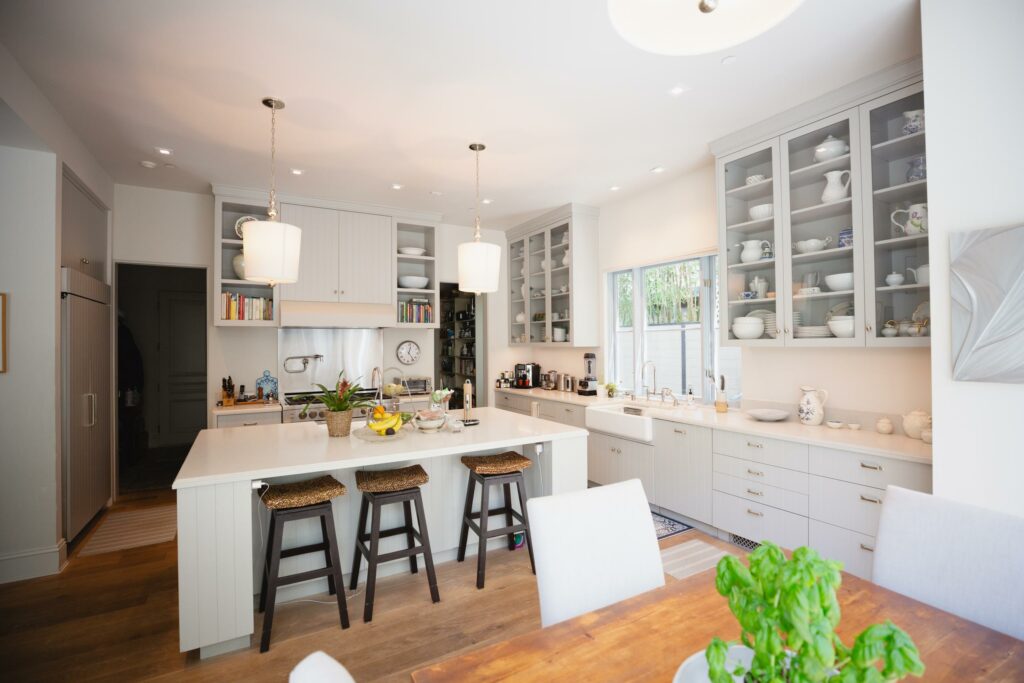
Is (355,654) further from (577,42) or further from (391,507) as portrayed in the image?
(577,42)

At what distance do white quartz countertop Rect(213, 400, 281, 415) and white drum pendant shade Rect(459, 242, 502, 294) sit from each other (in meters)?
2.43

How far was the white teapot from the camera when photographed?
98.8 inches

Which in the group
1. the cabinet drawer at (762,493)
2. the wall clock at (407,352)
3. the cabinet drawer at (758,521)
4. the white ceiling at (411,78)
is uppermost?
the white ceiling at (411,78)

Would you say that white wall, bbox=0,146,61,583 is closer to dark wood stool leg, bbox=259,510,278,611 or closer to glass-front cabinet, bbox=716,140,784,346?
dark wood stool leg, bbox=259,510,278,611

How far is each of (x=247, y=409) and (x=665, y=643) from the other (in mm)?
4159

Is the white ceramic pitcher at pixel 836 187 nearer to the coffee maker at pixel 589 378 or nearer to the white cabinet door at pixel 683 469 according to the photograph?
the white cabinet door at pixel 683 469

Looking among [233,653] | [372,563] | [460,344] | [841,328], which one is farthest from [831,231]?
[460,344]

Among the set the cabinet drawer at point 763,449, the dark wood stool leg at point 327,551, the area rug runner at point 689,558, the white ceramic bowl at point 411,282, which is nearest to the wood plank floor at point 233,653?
the dark wood stool leg at point 327,551

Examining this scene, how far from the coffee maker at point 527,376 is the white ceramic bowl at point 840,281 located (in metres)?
3.36

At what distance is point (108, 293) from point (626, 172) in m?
4.61

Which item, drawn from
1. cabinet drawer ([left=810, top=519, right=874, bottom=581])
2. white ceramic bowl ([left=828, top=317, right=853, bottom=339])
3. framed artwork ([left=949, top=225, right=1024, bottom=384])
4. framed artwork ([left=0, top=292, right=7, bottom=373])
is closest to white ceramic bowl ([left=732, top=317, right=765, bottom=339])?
white ceramic bowl ([left=828, top=317, right=853, bottom=339])

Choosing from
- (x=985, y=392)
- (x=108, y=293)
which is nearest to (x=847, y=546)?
(x=985, y=392)

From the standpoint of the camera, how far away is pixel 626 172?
13.2 feet

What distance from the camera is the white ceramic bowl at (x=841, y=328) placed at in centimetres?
278
